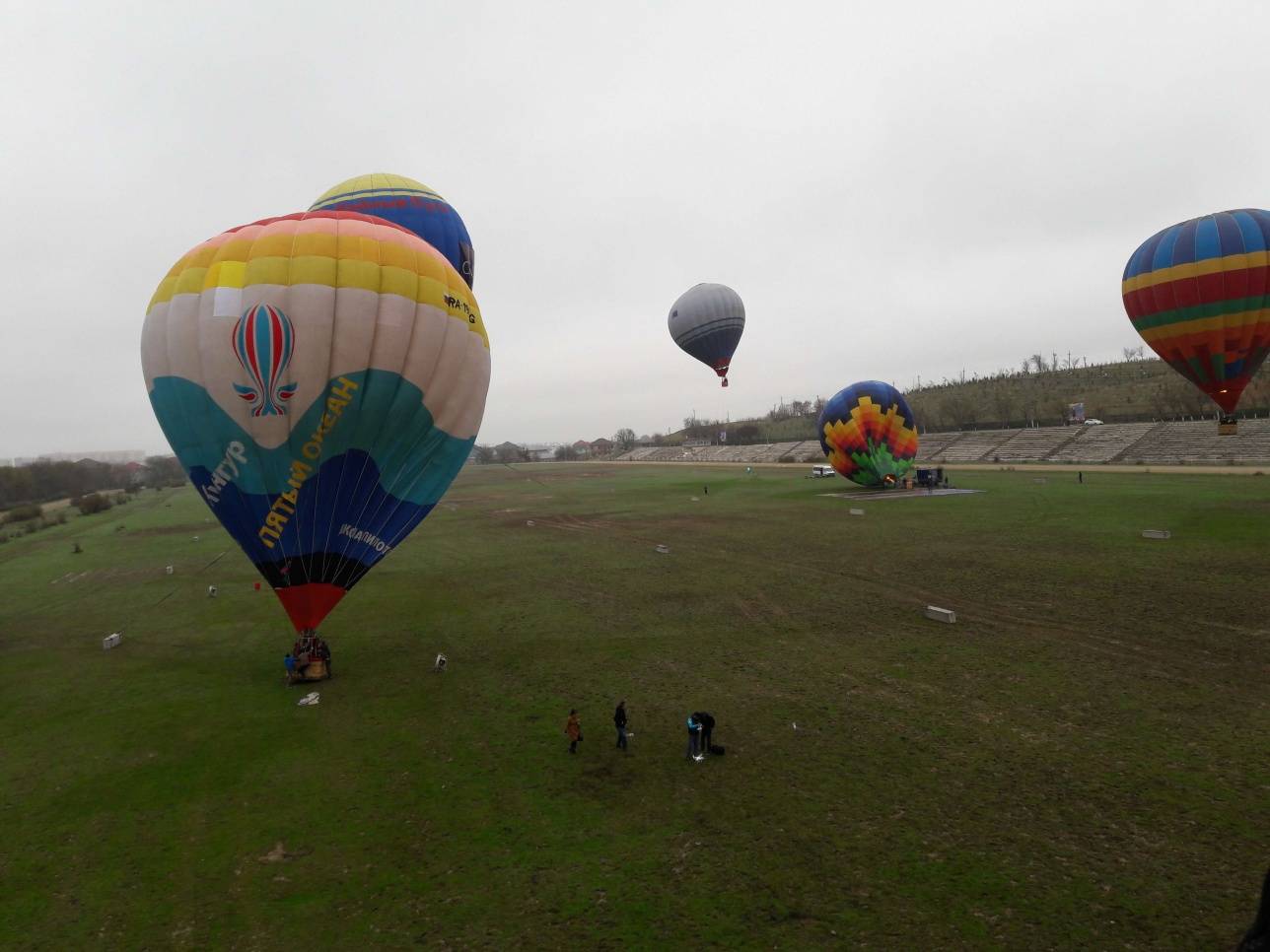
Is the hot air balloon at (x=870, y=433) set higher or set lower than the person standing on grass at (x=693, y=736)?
higher

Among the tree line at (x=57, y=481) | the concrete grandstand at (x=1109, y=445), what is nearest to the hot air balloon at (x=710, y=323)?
the concrete grandstand at (x=1109, y=445)

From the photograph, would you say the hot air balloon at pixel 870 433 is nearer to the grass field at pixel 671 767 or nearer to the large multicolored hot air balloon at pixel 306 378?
the grass field at pixel 671 767

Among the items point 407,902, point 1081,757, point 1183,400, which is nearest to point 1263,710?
point 1081,757

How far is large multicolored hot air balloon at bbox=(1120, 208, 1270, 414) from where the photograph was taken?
29.4m

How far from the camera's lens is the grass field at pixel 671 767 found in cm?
791

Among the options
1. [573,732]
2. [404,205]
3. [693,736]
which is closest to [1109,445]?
[404,205]

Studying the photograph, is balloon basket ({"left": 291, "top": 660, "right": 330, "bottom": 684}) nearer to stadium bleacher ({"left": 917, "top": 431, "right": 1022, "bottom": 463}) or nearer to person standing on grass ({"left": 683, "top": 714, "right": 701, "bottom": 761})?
person standing on grass ({"left": 683, "top": 714, "right": 701, "bottom": 761})

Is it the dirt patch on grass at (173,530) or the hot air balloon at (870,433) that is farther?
the dirt patch on grass at (173,530)

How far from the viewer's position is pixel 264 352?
1402 centimetres

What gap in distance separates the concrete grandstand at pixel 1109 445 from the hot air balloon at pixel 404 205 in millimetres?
69217

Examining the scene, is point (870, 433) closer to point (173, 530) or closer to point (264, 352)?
point (264, 352)

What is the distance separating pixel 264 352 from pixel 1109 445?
288 ft

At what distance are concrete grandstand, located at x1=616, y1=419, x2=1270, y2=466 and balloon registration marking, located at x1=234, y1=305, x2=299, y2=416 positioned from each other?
7450 centimetres

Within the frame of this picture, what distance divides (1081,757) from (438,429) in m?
15.5
